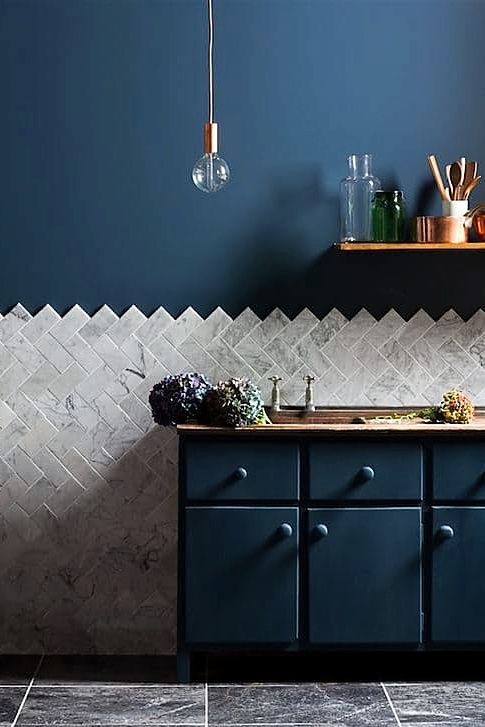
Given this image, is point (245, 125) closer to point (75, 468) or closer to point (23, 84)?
point (23, 84)

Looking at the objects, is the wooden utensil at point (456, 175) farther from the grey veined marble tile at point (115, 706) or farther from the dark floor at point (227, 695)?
the grey veined marble tile at point (115, 706)

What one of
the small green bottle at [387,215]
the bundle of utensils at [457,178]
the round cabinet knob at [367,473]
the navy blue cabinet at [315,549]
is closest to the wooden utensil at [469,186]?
the bundle of utensils at [457,178]

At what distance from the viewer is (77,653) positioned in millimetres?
4434

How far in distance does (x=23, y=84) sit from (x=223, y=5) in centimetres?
79

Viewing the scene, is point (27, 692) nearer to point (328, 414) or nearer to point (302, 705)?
point (302, 705)

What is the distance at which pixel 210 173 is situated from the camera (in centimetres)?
402

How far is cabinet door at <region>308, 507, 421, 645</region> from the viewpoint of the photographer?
3.99 metres

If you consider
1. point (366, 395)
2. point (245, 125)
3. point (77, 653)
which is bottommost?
point (77, 653)

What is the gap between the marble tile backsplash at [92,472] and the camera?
4.44 m

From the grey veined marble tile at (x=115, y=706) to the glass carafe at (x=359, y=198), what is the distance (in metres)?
1.71

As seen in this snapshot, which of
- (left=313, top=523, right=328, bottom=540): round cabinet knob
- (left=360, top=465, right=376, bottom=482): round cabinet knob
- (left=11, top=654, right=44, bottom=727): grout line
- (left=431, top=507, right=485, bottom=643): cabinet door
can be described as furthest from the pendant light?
(left=11, top=654, right=44, bottom=727): grout line

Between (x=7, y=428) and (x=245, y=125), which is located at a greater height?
(x=245, y=125)

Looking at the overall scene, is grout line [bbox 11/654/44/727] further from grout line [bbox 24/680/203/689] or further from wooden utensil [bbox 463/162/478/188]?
wooden utensil [bbox 463/162/478/188]

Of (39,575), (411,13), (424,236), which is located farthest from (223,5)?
(39,575)
